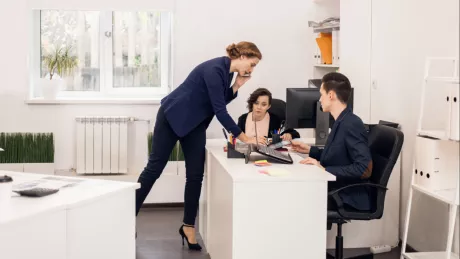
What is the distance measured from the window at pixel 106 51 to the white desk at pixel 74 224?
113 inches

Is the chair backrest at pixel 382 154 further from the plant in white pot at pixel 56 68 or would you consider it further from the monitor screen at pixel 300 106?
the plant in white pot at pixel 56 68

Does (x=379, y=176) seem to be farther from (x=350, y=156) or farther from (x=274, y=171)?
(x=274, y=171)

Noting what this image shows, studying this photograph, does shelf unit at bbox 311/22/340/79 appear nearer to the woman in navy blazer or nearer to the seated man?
the woman in navy blazer

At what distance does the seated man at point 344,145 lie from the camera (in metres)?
3.96

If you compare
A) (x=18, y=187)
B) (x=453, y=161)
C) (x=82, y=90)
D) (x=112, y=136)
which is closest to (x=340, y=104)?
(x=453, y=161)

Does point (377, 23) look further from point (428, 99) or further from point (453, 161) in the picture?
point (453, 161)

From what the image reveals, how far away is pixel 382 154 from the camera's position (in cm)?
409

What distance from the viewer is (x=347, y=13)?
213 inches

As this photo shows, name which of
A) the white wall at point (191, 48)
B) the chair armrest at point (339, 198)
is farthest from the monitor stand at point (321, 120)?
the white wall at point (191, 48)

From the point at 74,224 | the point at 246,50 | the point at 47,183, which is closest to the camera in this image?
the point at 74,224

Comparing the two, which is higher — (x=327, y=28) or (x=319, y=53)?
(x=327, y=28)

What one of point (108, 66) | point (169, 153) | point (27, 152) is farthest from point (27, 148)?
point (169, 153)

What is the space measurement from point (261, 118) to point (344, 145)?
1.44 metres

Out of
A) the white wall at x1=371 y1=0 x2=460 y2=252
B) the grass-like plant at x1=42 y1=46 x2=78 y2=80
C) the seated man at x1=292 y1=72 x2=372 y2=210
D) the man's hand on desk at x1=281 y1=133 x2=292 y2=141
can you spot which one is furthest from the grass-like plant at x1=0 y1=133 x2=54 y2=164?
the seated man at x1=292 y1=72 x2=372 y2=210
